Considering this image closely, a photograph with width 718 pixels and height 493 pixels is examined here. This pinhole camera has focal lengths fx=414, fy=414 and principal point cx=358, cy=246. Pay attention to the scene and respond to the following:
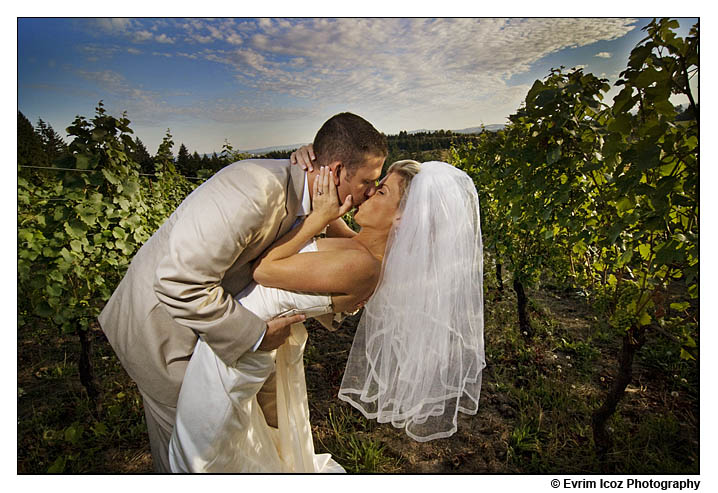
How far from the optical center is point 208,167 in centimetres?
506

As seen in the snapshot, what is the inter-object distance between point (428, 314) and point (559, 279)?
7.25ft

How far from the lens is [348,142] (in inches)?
71.2

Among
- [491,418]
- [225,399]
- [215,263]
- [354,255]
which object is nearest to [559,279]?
[491,418]

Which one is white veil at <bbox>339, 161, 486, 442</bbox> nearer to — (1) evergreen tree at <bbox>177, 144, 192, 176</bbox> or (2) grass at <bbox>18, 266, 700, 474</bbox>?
(2) grass at <bbox>18, 266, 700, 474</bbox>

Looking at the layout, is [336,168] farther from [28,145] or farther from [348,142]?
→ [28,145]

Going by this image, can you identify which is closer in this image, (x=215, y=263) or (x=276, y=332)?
(x=215, y=263)

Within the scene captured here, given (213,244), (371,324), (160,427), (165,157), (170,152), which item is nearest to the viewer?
(213,244)

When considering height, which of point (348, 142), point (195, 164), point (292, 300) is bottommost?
point (292, 300)

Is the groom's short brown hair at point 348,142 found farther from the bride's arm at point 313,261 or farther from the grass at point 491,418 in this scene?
the grass at point 491,418

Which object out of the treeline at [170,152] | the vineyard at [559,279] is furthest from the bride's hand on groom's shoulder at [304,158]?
the vineyard at [559,279]

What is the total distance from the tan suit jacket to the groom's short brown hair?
0.52ft
